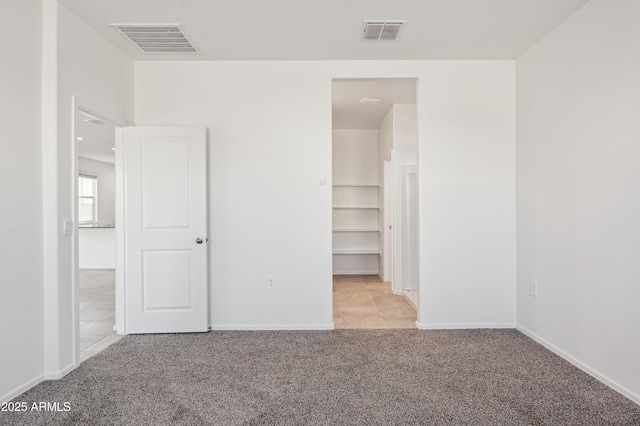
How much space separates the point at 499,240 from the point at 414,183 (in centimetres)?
→ 178

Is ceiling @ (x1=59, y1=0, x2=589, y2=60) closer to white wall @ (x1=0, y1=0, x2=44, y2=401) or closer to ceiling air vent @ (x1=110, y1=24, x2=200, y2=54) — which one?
ceiling air vent @ (x1=110, y1=24, x2=200, y2=54)

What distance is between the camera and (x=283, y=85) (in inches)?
140

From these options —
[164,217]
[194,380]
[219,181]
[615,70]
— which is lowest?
[194,380]

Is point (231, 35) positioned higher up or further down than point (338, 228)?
higher up

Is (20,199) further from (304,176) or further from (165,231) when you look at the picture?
(304,176)

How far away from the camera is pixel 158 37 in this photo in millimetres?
3047

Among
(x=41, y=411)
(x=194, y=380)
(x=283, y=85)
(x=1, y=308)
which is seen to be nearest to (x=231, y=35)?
(x=283, y=85)

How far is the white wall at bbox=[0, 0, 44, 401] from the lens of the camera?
2.18 m

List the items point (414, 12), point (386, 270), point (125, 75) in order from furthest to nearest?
point (386, 270) < point (125, 75) < point (414, 12)

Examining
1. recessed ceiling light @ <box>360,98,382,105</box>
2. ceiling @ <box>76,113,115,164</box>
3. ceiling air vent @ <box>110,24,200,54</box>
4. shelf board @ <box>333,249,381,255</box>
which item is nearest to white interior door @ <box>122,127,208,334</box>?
ceiling air vent @ <box>110,24,200,54</box>

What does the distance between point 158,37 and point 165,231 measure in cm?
174

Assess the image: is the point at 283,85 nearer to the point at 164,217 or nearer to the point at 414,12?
the point at 414,12

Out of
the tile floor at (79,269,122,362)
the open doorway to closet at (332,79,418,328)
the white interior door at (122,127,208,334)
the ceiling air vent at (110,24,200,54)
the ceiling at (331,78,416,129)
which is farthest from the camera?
the open doorway to closet at (332,79,418,328)

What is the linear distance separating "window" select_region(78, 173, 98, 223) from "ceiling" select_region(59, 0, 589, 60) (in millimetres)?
7580
